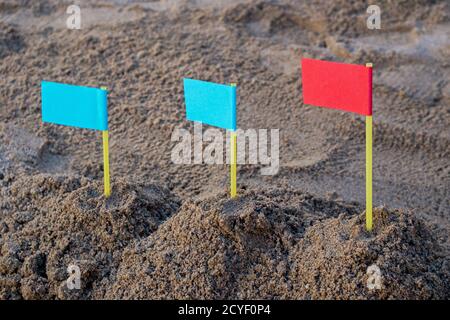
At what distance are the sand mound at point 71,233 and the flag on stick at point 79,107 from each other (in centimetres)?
8

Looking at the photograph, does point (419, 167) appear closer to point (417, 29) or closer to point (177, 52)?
point (417, 29)

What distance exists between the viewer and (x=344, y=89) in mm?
2488

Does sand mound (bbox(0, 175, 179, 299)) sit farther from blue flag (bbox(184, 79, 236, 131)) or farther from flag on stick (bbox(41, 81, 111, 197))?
blue flag (bbox(184, 79, 236, 131))

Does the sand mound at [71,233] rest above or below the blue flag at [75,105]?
below

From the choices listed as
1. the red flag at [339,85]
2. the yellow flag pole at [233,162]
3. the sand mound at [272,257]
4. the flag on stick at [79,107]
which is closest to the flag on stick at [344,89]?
the red flag at [339,85]

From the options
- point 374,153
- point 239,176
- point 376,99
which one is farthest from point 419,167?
point 239,176

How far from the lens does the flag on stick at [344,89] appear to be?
244cm

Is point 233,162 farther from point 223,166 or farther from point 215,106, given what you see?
point 223,166

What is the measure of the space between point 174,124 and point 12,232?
38.1 inches

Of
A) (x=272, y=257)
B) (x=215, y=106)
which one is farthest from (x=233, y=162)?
(x=272, y=257)

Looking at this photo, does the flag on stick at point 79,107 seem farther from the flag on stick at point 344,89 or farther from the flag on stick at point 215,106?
the flag on stick at point 344,89

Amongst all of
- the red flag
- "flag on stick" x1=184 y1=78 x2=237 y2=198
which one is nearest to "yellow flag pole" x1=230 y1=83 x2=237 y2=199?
"flag on stick" x1=184 y1=78 x2=237 y2=198

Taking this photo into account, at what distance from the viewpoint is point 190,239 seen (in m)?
2.53

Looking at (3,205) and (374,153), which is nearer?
(3,205)
